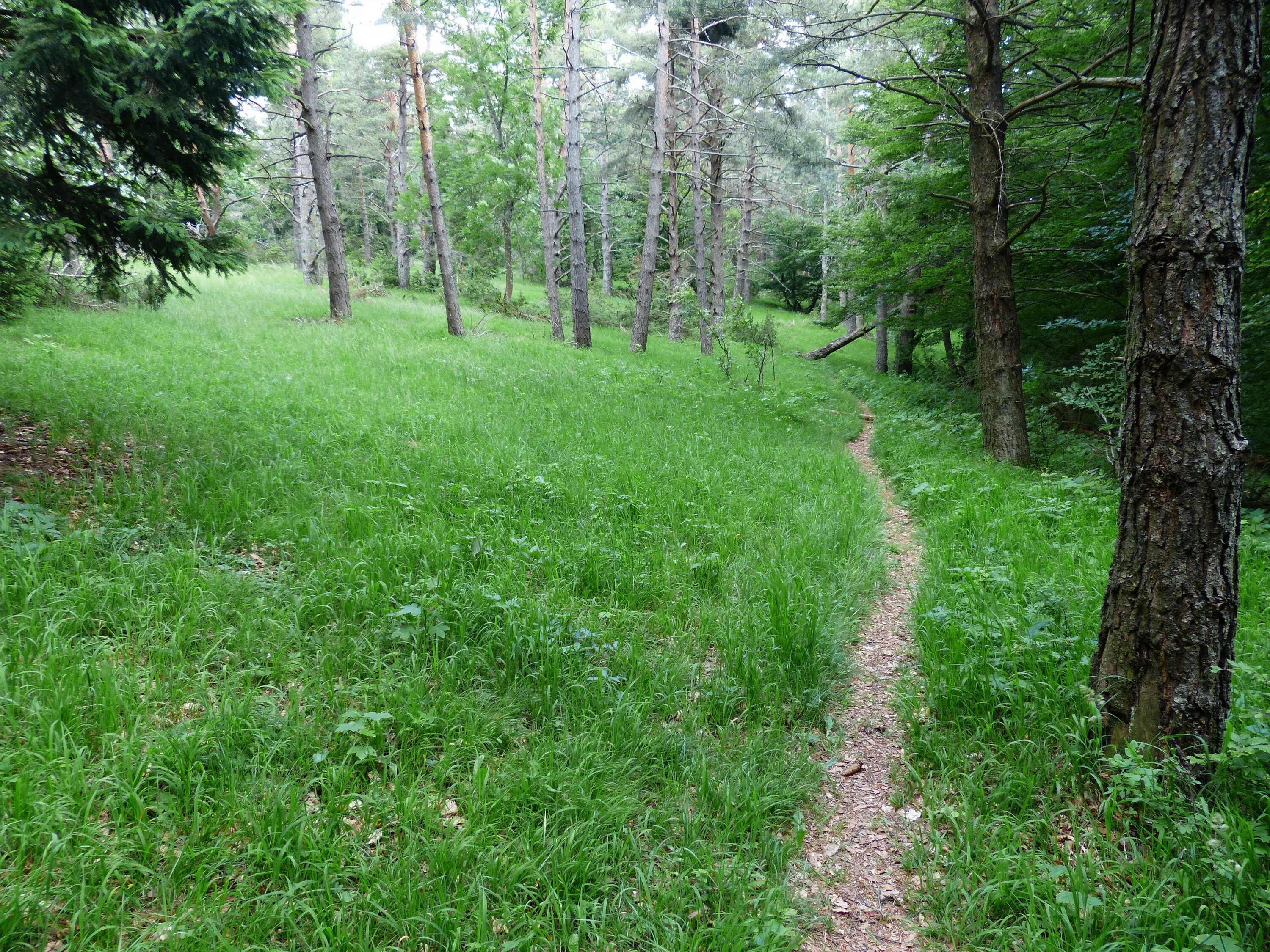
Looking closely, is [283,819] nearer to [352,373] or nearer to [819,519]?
[819,519]

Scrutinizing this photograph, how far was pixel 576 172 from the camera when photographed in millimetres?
A: 15250

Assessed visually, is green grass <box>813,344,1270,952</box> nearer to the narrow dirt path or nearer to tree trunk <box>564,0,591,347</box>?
the narrow dirt path

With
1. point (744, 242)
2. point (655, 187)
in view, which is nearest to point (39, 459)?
point (655, 187)

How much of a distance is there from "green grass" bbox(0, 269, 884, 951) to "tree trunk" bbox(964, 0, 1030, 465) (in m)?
2.84

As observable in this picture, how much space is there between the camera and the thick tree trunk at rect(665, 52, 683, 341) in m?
17.1

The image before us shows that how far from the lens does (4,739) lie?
2.32 meters

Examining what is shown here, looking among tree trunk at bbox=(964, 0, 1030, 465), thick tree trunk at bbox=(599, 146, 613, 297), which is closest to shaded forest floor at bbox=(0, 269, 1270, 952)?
tree trunk at bbox=(964, 0, 1030, 465)

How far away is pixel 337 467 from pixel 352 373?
4.17 m

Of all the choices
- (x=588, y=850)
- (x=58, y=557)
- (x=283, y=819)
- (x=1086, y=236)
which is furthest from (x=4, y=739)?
(x=1086, y=236)

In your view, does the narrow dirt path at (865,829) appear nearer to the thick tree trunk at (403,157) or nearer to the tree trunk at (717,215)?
the tree trunk at (717,215)

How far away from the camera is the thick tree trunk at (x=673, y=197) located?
56.0 feet

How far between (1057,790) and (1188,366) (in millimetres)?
1855

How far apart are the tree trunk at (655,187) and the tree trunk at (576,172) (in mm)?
1557

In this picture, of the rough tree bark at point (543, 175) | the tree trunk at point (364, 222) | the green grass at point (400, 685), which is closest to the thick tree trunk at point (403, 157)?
the rough tree bark at point (543, 175)
